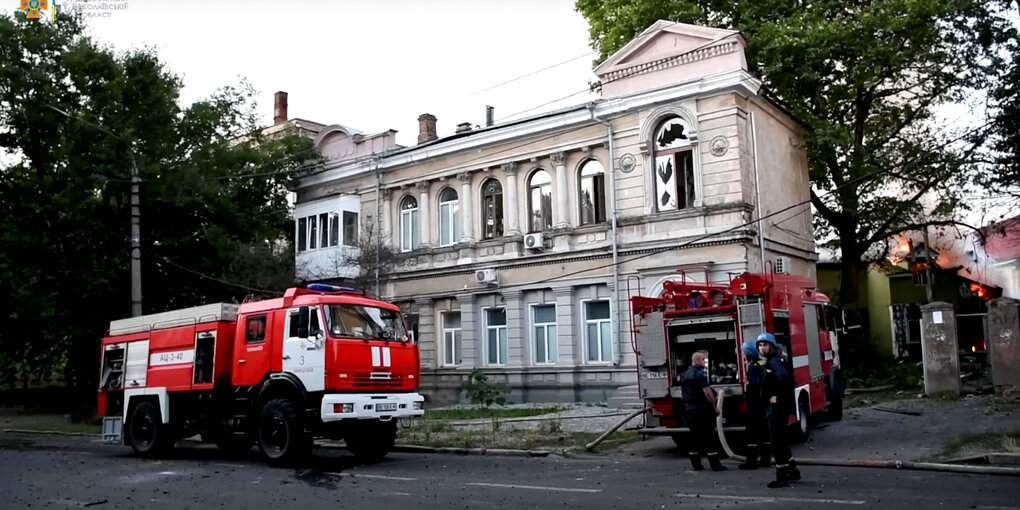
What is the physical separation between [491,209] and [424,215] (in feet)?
9.12

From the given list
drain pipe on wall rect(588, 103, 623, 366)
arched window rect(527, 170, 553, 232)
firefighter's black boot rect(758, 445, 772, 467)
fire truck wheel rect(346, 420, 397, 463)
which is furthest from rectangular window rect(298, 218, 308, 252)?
firefighter's black boot rect(758, 445, 772, 467)

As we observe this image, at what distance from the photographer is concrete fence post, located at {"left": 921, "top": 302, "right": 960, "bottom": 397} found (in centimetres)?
2012

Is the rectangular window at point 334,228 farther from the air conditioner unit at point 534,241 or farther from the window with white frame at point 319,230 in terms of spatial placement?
the air conditioner unit at point 534,241

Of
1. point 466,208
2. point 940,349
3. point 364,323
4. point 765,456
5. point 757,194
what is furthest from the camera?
point 466,208

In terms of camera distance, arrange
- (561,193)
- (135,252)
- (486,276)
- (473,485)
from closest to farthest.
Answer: (473,485)
(135,252)
(561,193)
(486,276)

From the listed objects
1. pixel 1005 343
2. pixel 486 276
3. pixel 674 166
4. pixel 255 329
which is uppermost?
pixel 674 166

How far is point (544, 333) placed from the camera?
26.4m

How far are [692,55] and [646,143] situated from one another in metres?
2.80

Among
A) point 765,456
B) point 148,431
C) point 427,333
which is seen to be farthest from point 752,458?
point 427,333

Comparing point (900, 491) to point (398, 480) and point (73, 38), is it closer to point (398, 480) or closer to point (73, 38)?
point (398, 480)

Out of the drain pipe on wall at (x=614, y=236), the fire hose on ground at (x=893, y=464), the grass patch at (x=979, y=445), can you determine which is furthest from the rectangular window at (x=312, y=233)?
the grass patch at (x=979, y=445)

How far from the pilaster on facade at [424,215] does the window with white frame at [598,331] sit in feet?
22.8

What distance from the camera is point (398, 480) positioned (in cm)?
1178

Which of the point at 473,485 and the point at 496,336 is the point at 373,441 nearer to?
the point at 473,485
